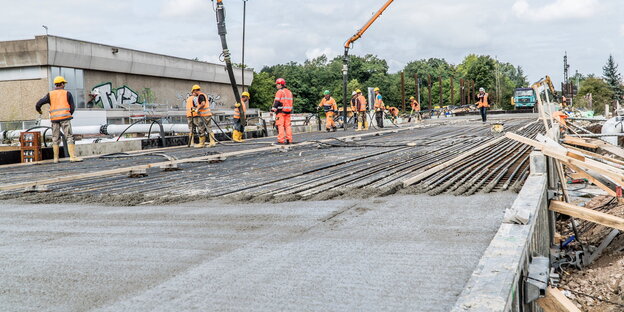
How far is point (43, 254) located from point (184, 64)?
43305 mm

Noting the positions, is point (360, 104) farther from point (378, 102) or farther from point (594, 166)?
point (594, 166)

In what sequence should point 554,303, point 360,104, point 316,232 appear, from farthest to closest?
point 360,104 → point 316,232 → point 554,303

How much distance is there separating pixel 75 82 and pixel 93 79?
1.74 meters

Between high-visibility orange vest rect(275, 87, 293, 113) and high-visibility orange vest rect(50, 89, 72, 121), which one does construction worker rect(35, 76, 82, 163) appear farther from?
high-visibility orange vest rect(275, 87, 293, 113)

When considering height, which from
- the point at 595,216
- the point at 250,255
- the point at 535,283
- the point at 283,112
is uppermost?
the point at 283,112

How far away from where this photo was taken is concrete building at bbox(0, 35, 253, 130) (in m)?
34.2

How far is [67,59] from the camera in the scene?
35.2 meters

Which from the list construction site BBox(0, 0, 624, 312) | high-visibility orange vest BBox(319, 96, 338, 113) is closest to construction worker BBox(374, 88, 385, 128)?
high-visibility orange vest BBox(319, 96, 338, 113)

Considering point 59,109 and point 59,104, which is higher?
point 59,104

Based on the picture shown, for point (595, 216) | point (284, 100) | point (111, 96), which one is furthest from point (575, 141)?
point (111, 96)

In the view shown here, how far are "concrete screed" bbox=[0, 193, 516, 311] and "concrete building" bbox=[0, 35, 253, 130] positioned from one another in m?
26.2

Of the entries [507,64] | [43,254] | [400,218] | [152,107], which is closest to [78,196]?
[43,254]

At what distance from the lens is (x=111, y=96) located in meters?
39.1

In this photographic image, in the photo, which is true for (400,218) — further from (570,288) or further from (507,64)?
(507,64)
